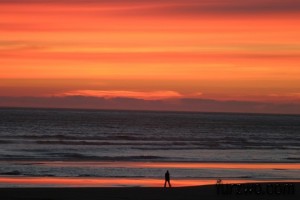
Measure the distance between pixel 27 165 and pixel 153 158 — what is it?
14284 millimetres

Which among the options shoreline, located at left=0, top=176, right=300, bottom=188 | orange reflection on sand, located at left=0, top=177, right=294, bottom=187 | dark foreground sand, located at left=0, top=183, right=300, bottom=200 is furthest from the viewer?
orange reflection on sand, located at left=0, top=177, right=294, bottom=187

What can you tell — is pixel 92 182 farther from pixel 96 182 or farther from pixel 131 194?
pixel 131 194

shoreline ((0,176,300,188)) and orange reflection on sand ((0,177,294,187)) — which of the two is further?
orange reflection on sand ((0,177,294,187))

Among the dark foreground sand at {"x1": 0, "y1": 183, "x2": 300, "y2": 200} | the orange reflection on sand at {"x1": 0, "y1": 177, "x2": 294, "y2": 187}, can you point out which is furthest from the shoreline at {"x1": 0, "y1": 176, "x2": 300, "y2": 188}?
the dark foreground sand at {"x1": 0, "y1": 183, "x2": 300, "y2": 200}

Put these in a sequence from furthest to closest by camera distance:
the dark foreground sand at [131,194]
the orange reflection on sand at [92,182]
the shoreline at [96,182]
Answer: the orange reflection on sand at [92,182] → the shoreline at [96,182] → the dark foreground sand at [131,194]

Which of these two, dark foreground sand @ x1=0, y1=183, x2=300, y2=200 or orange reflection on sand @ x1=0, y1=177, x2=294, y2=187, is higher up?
orange reflection on sand @ x1=0, y1=177, x2=294, y2=187

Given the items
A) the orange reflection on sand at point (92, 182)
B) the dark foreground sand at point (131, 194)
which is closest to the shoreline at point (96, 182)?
the orange reflection on sand at point (92, 182)

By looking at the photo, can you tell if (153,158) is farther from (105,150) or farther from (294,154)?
(294,154)

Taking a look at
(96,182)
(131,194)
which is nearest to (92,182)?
(96,182)

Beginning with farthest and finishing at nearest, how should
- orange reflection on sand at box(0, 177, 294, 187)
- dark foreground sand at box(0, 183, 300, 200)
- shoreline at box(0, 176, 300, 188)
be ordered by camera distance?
orange reflection on sand at box(0, 177, 294, 187) < shoreline at box(0, 176, 300, 188) < dark foreground sand at box(0, 183, 300, 200)

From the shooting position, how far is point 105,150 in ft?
237

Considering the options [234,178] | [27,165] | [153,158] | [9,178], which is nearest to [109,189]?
[9,178]

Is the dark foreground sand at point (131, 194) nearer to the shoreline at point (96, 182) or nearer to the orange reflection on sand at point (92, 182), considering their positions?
the shoreline at point (96, 182)

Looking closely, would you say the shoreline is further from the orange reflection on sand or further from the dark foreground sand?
the dark foreground sand
